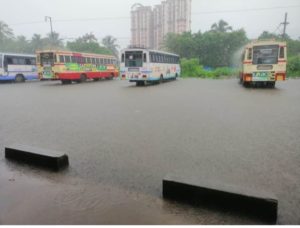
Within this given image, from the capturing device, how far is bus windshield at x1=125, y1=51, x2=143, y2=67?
1783cm

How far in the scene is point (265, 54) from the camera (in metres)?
14.4

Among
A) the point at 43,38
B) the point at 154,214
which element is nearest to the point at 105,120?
the point at 154,214

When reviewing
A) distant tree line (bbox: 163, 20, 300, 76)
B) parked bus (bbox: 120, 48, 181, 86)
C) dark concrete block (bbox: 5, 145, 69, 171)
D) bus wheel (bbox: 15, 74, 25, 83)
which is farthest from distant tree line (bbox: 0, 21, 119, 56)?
dark concrete block (bbox: 5, 145, 69, 171)

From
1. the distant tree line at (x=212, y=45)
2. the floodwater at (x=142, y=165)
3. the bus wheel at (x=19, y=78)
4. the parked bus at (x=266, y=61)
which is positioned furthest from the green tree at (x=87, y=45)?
the floodwater at (x=142, y=165)

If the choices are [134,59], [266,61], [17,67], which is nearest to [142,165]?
[266,61]

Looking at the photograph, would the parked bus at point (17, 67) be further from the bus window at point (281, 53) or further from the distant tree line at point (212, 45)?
the distant tree line at point (212, 45)

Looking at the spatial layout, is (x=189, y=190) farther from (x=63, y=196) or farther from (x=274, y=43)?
(x=274, y=43)

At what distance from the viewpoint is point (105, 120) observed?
7.18m

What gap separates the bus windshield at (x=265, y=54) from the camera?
14238 millimetres

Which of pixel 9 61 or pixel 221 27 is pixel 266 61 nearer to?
pixel 9 61

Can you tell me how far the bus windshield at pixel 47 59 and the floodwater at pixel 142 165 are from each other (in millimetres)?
13570

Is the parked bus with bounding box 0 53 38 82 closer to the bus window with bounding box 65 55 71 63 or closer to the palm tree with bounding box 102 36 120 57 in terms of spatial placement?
the bus window with bounding box 65 55 71 63

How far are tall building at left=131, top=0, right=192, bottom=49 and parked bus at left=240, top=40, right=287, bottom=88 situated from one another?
3094 centimetres

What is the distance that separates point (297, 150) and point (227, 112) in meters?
3.67
